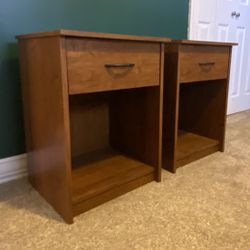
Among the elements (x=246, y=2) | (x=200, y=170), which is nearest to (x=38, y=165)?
(x=200, y=170)

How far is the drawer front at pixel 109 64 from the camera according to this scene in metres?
0.95

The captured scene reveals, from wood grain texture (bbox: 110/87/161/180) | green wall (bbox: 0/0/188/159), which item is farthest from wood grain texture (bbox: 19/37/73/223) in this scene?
wood grain texture (bbox: 110/87/161/180)

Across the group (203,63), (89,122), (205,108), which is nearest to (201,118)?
(205,108)

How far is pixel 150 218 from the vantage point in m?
1.09

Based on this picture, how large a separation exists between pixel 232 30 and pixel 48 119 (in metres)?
2.13

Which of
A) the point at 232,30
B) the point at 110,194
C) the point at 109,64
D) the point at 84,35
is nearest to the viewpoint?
the point at 84,35

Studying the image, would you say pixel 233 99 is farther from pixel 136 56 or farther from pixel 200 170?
pixel 136 56

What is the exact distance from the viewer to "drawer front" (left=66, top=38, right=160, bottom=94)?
3.12 ft

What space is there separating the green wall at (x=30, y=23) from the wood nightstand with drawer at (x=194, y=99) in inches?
18.0

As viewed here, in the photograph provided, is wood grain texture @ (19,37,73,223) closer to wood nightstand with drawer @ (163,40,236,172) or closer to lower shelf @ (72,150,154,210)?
lower shelf @ (72,150,154,210)

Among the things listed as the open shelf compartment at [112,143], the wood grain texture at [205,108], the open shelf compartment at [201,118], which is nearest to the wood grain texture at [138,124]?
the open shelf compartment at [112,143]

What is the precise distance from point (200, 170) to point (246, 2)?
193 cm

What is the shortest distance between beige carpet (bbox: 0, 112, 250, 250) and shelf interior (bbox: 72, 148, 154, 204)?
0.08 meters

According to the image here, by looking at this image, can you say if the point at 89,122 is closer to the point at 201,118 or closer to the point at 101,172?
the point at 101,172
